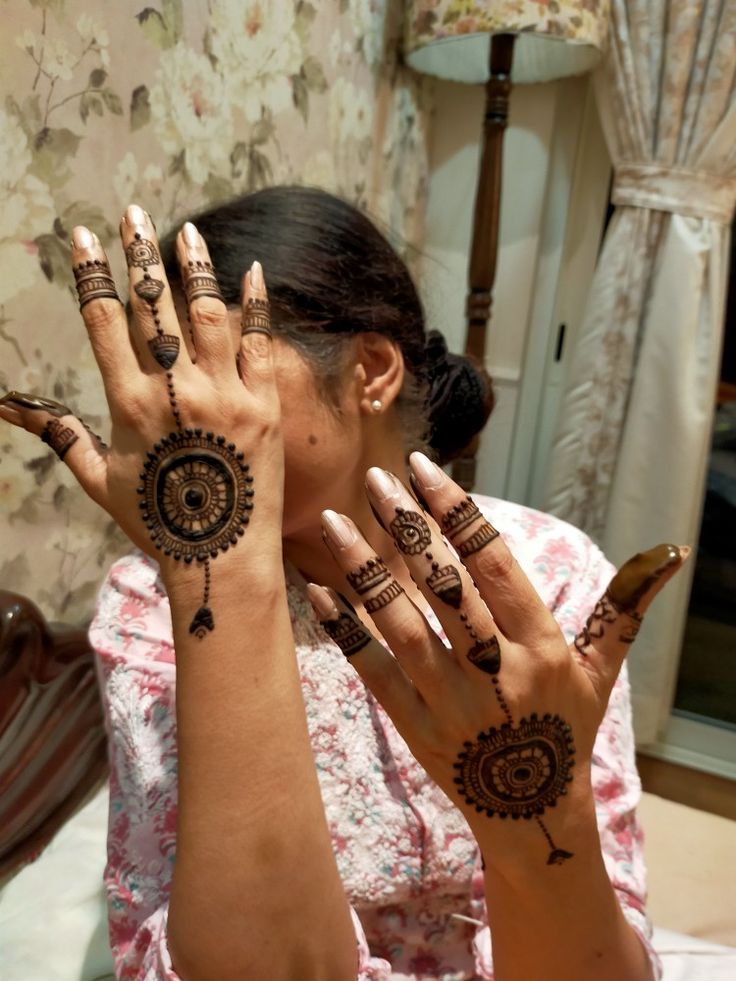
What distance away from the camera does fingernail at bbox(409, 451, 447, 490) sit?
53 centimetres

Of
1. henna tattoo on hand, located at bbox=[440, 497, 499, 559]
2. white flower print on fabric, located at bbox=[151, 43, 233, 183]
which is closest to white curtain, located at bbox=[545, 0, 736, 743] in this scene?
white flower print on fabric, located at bbox=[151, 43, 233, 183]

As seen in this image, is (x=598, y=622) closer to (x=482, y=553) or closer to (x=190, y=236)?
(x=482, y=553)

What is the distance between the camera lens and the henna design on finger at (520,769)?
1.78 ft

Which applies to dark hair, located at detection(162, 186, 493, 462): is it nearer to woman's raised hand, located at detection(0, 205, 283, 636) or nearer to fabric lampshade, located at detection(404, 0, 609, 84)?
woman's raised hand, located at detection(0, 205, 283, 636)

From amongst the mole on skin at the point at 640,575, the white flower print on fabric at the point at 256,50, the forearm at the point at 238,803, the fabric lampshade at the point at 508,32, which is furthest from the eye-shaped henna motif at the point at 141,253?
the fabric lampshade at the point at 508,32

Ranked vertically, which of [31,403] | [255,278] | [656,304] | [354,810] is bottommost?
[354,810]

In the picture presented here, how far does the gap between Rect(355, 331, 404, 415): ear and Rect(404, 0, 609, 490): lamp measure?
657mm

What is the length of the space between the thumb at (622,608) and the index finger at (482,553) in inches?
2.2

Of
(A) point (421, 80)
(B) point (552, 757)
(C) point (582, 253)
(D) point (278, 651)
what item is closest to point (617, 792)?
(B) point (552, 757)

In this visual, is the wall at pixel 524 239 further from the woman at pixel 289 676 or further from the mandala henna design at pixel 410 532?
the mandala henna design at pixel 410 532

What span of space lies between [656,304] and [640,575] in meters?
1.46

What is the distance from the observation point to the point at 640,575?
53cm

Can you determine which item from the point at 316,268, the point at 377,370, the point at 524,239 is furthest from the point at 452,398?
the point at 524,239

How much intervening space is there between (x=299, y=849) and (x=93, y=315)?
439 millimetres
